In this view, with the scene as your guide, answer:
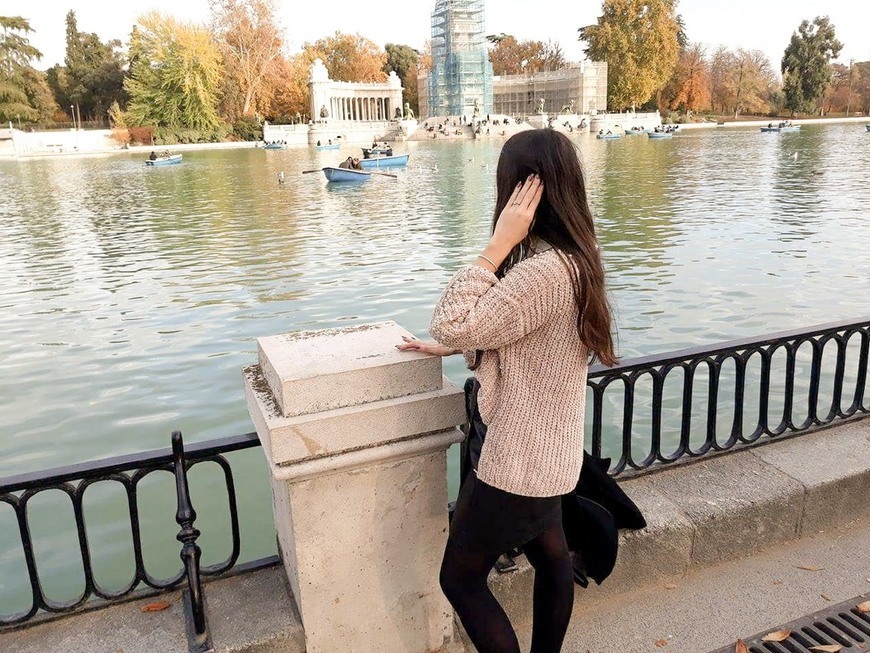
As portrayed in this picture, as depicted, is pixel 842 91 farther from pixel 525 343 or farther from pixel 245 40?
pixel 525 343

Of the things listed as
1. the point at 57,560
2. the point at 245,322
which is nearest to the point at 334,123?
the point at 245,322

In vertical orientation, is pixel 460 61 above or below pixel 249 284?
above

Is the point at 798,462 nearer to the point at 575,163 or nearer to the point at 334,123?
the point at 575,163

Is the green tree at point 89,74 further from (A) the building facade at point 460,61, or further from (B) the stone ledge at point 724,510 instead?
(B) the stone ledge at point 724,510

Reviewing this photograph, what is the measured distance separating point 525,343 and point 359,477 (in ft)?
2.32

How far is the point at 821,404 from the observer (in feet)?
24.4

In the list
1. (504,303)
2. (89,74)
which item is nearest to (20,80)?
(89,74)

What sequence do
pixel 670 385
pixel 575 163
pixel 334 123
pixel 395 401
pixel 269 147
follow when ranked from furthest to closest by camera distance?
1. pixel 334 123
2. pixel 269 147
3. pixel 670 385
4. pixel 395 401
5. pixel 575 163

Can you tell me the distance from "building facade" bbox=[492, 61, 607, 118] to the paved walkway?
269 ft

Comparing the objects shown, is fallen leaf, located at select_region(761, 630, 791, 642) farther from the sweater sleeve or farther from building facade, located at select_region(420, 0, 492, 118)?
building facade, located at select_region(420, 0, 492, 118)

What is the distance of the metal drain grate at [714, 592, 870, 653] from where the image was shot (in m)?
2.59

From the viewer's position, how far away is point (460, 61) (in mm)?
88375

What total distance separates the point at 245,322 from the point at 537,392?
9.37m

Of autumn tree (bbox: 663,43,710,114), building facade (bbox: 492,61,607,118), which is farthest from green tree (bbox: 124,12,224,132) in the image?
autumn tree (bbox: 663,43,710,114)
